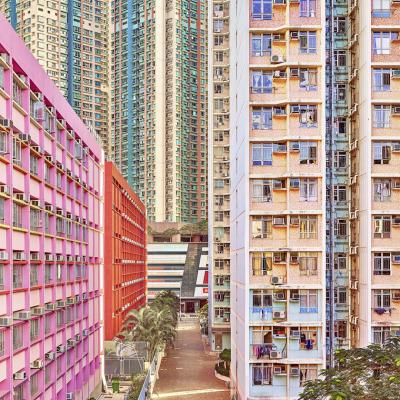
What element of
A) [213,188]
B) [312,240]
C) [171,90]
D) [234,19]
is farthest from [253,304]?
[171,90]

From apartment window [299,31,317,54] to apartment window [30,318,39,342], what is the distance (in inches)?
757

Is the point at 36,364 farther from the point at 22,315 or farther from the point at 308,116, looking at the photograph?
the point at 308,116

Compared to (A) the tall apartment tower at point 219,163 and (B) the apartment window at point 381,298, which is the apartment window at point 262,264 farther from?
(A) the tall apartment tower at point 219,163

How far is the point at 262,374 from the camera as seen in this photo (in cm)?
3825

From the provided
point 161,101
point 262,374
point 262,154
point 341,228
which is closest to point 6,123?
point 262,154

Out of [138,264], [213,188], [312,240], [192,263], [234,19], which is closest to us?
[312,240]

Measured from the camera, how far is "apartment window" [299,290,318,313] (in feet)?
126

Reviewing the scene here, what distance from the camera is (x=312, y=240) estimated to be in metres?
38.5

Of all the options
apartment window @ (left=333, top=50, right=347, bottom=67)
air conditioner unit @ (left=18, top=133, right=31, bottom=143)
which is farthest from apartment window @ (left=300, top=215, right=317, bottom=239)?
air conditioner unit @ (left=18, top=133, right=31, bottom=143)

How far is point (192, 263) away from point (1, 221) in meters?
87.7

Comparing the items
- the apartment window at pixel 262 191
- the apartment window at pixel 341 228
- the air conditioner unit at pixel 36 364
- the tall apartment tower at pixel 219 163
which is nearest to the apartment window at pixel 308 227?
the apartment window at pixel 262 191

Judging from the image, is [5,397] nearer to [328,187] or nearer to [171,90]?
[328,187]

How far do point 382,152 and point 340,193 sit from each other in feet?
12.4

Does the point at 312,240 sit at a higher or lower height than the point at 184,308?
higher
